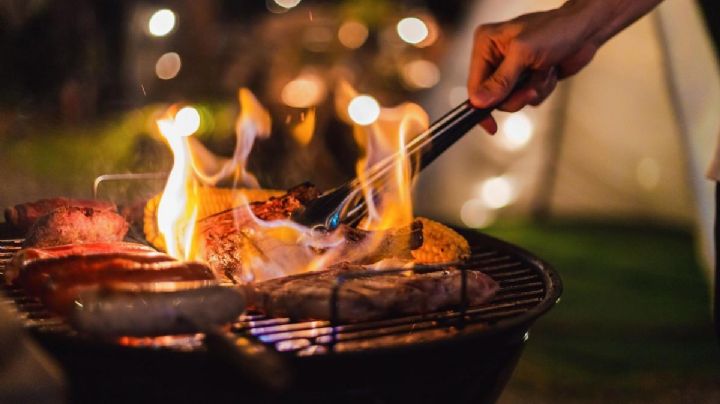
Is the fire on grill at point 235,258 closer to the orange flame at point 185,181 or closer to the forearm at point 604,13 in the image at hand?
the orange flame at point 185,181

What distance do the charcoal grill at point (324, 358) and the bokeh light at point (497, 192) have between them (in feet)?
18.4

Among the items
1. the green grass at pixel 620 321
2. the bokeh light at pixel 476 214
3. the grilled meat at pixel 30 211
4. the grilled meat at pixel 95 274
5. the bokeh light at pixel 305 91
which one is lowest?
the green grass at pixel 620 321

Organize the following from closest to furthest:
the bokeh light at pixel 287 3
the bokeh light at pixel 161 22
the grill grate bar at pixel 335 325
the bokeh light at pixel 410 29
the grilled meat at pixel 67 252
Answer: the grill grate bar at pixel 335 325, the grilled meat at pixel 67 252, the bokeh light at pixel 410 29, the bokeh light at pixel 161 22, the bokeh light at pixel 287 3

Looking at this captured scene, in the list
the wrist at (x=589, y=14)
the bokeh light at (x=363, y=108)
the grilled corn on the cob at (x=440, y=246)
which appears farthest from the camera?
the bokeh light at (x=363, y=108)

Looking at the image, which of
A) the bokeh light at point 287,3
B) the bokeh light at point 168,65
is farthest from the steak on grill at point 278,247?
the bokeh light at point 287,3

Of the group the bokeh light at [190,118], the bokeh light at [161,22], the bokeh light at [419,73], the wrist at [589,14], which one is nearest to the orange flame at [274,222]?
the wrist at [589,14]

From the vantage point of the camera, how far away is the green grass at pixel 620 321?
4.90 m

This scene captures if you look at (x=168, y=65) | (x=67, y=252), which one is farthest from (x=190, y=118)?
(x=67, y=252)

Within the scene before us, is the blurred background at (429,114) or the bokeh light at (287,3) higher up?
the bokeh light at (287,3)

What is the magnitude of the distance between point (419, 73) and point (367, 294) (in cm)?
645

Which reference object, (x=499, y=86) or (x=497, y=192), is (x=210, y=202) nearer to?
(x=499, y=86)

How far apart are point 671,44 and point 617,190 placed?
3.02 m

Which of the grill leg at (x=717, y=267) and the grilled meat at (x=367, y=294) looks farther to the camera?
the grill leg at (x=717, y=267)

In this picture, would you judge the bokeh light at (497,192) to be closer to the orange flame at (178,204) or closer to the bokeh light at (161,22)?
the bokeh light at (161,22)
